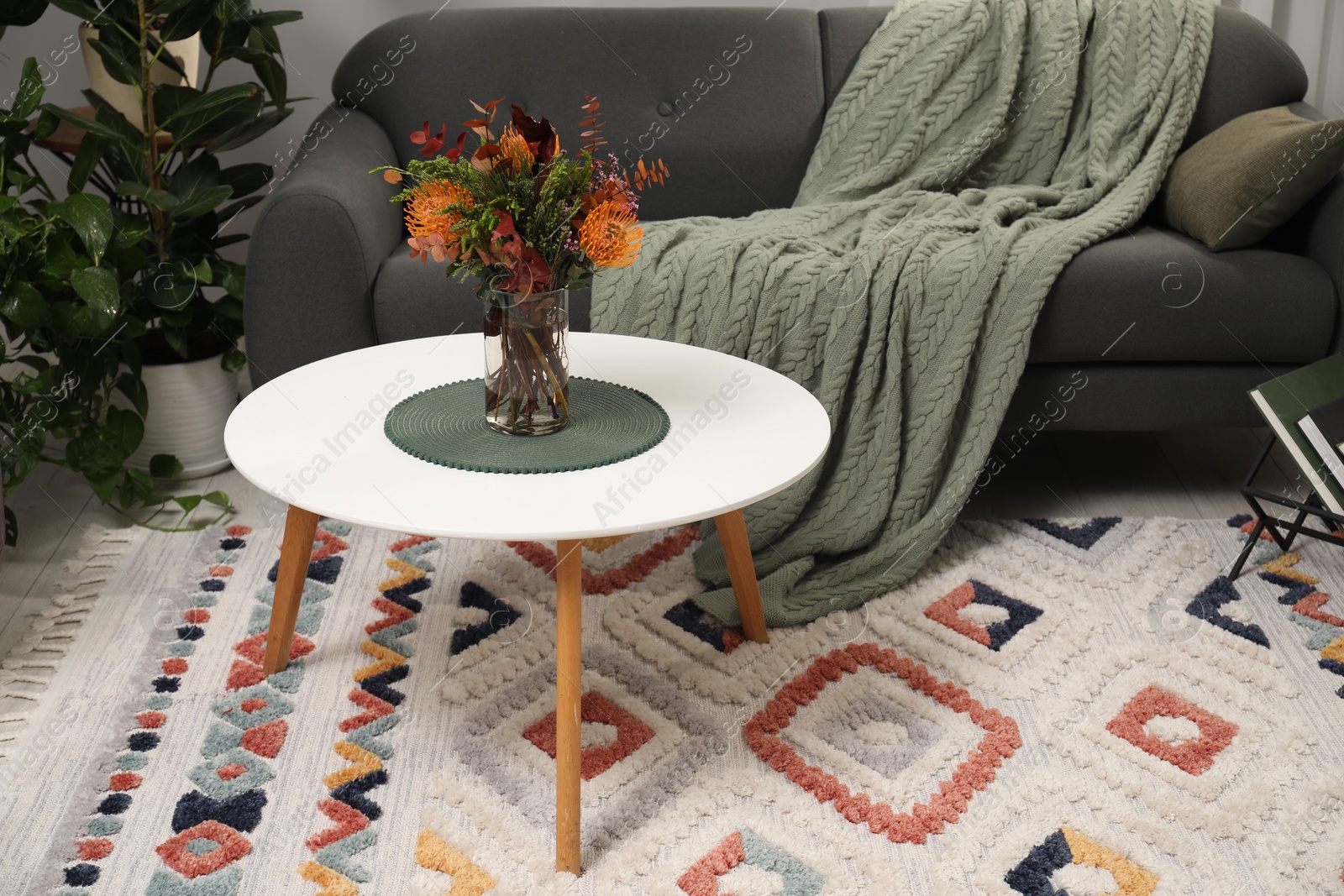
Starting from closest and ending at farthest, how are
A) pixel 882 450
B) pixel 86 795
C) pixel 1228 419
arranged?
1. pixel 86 795
2. pixel 882 450
3. pixel 1228 419

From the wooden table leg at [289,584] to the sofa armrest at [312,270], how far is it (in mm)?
507

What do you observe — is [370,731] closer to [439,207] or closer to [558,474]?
[558,474]

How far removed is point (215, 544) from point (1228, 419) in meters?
1.73

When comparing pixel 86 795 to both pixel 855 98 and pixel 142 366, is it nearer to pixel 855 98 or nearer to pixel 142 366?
pixel 142 366

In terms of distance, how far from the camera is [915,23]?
226 cm

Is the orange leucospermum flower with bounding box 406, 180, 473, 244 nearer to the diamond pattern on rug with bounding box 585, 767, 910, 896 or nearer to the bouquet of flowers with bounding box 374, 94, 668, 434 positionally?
the bouquet of flowers with bounding box 374, 94, 668, 434

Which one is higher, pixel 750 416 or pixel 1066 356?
pixel 750 416

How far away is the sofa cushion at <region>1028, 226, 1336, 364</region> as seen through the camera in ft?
6.05

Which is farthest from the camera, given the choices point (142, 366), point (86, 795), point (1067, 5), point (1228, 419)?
point (1067, 5)

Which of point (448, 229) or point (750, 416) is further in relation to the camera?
point (750, 416)

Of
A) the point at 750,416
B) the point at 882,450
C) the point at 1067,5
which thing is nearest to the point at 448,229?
the point at 750,416

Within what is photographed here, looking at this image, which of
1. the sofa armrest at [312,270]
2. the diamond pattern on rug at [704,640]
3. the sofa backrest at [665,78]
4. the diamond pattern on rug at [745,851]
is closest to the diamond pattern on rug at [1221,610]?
the diamond pattern on rug at [704,640]

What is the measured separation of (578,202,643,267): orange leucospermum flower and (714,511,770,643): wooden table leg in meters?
0.38

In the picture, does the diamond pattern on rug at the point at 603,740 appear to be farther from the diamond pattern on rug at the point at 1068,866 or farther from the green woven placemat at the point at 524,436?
the diamond pattern on rug at the point at 1068,866
